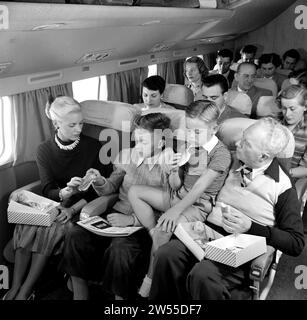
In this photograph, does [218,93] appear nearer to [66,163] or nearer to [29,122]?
[66,163]

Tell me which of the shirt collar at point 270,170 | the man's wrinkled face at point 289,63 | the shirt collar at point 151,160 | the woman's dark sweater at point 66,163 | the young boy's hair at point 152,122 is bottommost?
the woman's dark sweater at point 66,163

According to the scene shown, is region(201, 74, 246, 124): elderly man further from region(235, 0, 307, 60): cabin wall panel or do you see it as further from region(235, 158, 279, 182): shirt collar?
region(235, 0, 307, 60): cabin wall panel

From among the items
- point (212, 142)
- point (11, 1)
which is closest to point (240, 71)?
point (212, 142)

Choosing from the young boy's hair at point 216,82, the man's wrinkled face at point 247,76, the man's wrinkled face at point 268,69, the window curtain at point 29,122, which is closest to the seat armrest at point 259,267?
the young boy's hair at point 216,82

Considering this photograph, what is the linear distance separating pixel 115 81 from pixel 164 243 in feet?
8.23

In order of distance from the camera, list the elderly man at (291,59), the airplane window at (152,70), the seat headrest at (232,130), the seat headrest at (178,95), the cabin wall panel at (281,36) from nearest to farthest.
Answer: the seat headrest at (232,130)
the seat headrest at (178,95)
the airplane window at (152,70)
the elderly man at (291,59)
the cabin wall panel at (281,36)

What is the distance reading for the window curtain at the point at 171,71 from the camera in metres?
5.68

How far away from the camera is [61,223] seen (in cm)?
267

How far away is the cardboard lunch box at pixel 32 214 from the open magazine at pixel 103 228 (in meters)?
0.22

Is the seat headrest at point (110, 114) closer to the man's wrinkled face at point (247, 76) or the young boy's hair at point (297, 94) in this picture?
the young boy's hair at point (297, 94)

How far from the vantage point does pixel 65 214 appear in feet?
8.90

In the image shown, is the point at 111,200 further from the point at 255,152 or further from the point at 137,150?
the point at 255,152

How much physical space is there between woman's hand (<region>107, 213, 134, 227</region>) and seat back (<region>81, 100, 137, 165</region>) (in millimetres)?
582

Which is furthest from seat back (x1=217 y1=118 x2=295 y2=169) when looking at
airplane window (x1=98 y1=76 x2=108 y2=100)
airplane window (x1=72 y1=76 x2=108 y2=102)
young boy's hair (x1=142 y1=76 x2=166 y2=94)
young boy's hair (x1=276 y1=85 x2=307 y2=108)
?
airplane window (x1=98 y1=76 x2=108 y2=100)
